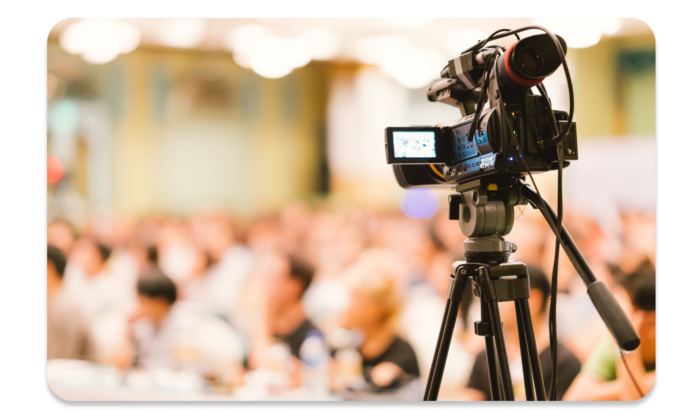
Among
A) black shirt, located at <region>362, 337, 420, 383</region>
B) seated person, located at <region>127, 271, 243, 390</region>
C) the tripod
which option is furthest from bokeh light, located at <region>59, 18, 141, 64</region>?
the tripod

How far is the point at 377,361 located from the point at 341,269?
104cm

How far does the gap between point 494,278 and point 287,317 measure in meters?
1.50

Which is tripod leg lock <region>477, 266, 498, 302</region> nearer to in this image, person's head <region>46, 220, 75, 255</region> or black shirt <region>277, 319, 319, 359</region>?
black shirt <region>277, 319, 319, 359</region>

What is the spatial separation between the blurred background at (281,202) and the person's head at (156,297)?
13 mm

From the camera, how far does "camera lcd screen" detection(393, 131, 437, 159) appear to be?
1021 millimetres

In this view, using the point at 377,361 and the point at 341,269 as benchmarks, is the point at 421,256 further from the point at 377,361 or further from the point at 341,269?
the point at 377,361

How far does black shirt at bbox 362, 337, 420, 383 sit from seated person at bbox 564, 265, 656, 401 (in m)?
0.54

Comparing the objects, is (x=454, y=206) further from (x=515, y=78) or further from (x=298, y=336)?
(x=298, y=336)

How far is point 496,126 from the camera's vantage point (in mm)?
898

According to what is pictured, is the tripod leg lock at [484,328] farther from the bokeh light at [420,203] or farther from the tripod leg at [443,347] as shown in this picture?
the bokeh light at [420,203]

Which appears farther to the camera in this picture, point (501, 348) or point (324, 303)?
point (324, 303)

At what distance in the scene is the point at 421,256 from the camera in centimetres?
294

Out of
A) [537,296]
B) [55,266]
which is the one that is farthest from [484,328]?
[55,266]

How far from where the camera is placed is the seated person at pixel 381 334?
1.87 m
